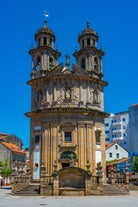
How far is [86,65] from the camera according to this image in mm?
45812

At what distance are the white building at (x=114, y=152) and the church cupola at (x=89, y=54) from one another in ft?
103

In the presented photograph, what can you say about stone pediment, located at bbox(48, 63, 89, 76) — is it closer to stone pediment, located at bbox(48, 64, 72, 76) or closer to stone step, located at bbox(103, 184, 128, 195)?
stone pediment, located at bbox(48, 64, 72, 76)

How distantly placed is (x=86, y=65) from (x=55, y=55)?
538 cm

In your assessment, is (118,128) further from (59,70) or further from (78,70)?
(59,70)

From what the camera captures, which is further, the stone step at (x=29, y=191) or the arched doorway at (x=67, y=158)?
the arched doorway at (x=67, y=158)

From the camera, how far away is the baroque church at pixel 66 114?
3972 cm

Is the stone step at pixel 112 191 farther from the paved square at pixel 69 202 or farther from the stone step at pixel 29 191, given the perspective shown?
the stone step at pixel 29 191

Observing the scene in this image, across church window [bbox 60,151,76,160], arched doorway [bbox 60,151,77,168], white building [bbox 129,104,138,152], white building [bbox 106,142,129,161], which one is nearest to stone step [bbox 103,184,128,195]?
arched doorway [bbox 60,151,77,168]

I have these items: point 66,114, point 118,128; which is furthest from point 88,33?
point 118,128

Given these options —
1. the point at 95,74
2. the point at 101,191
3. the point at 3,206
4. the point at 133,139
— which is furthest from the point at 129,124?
the point at 3,206

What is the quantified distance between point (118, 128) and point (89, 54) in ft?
196

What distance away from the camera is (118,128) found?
102m

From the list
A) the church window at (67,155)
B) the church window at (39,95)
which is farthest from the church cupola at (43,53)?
the church window at (67,155)

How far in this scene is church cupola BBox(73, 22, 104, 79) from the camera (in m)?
45.8
